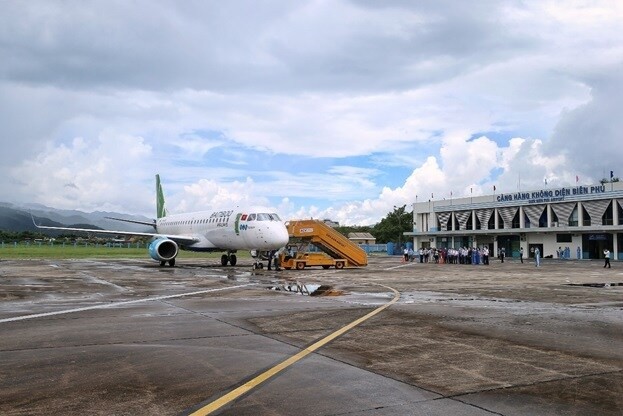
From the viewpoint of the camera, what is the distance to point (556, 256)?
6272 centimetres

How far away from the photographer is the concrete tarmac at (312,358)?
213 inches

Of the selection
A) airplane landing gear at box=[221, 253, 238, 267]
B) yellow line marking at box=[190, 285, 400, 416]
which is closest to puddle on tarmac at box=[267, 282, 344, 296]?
yellow line marking at box=[190, 285, 400, 416]

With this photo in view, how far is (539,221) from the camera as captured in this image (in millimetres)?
66000

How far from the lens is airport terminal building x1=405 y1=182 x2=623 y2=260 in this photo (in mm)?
58781

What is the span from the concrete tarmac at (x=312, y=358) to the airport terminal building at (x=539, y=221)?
50122 millimetres

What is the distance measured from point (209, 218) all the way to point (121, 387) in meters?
31.2

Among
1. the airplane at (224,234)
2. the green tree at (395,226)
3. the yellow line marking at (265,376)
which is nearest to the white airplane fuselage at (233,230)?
the airplane at (224,234)

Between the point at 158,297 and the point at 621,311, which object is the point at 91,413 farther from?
the point at 621,311

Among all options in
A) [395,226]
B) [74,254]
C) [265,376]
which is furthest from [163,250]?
[395,226]

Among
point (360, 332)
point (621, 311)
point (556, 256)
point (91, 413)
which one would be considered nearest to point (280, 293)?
point (360, 332)

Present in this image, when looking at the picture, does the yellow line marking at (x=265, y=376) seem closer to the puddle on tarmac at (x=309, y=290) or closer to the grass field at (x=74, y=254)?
the puddle on tarmac at (x=309, y=290)

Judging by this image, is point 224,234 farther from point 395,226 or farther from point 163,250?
point 395,226

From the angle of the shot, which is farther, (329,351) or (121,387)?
(329,351)

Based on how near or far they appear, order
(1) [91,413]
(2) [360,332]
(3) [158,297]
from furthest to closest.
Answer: (3) [158,297] → (2) [360,332] → (1) [91,413]
